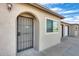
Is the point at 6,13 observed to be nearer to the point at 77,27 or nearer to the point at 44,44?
the point at 44,44

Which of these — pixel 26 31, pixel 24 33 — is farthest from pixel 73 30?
pixel 24 33

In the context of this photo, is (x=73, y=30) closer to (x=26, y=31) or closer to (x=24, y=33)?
(x=26, y=31)

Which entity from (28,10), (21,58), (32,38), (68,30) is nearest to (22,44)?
(32,38)

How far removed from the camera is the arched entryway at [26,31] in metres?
5.94

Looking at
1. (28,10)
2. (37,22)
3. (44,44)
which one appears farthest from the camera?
(44,44)

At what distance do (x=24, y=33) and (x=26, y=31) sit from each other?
0.74 ft

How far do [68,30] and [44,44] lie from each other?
15.7 metres

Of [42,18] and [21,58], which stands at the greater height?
[42,18]

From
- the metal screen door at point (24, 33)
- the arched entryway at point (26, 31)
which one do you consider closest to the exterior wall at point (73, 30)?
the arched entryway at point (26, 31)

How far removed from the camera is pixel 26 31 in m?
6.48

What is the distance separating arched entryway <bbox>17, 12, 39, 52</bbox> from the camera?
5941mm

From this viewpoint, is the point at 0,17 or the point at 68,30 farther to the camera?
the point at 68,30

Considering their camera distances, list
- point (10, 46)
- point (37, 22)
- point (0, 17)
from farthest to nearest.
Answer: point (37, 22)
point (10, 46)
point (0, 17)

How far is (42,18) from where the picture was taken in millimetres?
7051
